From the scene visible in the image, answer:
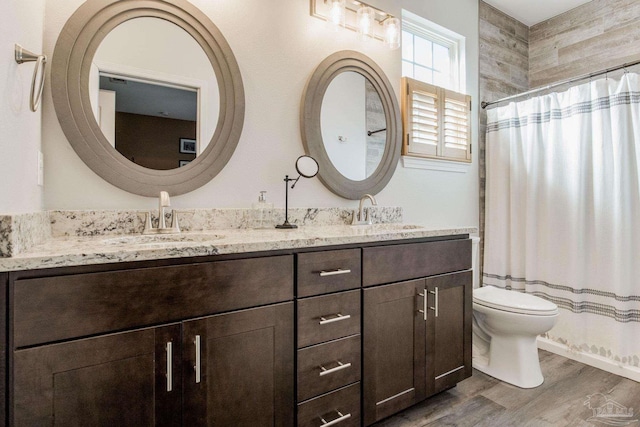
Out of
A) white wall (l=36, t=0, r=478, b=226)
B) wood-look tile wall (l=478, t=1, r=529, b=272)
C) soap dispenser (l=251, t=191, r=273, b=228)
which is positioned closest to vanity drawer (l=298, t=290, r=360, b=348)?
soap dispenser (l=251, t=191, r=273, b=228)

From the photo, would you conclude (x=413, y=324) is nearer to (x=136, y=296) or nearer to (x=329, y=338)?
(x=329, y=338)

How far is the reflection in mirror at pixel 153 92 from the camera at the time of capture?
1396mm

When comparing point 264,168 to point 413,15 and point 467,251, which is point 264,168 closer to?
point 467,251

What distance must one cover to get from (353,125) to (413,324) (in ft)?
3.96

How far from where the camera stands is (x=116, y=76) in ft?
4.62

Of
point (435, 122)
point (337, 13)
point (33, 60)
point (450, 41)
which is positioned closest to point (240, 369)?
point (33, 60)

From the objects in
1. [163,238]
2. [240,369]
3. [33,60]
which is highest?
[33,60]

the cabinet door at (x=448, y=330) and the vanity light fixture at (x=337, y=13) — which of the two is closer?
the cabinet door at (x=448, y=330)

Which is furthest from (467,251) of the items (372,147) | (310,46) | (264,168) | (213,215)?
(310,46)

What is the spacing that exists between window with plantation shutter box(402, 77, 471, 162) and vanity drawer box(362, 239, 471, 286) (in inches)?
33.2

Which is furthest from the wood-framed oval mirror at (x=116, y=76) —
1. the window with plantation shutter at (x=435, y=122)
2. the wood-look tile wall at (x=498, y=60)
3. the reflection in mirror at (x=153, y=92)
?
the wood-look tile wall at (x=498, y=60)

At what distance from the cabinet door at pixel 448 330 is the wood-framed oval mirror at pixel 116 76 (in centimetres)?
120

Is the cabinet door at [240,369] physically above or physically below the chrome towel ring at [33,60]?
below

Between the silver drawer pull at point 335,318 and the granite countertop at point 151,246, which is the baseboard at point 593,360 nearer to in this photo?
the granite countertop at point 151,246
